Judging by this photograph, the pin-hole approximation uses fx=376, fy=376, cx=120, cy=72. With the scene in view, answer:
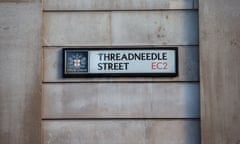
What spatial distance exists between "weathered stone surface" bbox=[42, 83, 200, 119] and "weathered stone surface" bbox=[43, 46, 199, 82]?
0.34ft

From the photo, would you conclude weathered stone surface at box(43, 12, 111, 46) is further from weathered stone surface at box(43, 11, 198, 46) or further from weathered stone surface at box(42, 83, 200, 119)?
weathered stone surface at box(42, 83, 200, 119)

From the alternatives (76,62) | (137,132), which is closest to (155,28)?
(76,62)

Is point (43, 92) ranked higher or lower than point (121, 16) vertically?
lower
